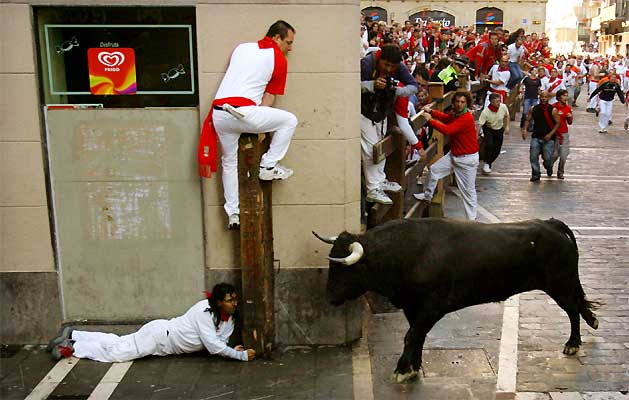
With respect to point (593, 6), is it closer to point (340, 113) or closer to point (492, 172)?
point (492, 172)

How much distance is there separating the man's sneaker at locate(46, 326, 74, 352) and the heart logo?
2.71 metres

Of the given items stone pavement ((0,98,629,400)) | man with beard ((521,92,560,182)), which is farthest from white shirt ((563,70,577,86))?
stone pavement ((0,98,629,400))

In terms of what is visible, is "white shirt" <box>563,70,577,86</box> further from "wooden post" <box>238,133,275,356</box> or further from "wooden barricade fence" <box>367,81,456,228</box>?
"wooden post" <box>238,133,275,356</box>

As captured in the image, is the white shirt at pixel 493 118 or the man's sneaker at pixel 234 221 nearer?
the man's sneaker at pixel 234 221

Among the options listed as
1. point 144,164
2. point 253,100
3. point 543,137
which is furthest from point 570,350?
point 543,137

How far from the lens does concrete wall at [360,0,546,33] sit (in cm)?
5053

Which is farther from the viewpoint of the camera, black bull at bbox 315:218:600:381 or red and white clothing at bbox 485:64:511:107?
red and white clothing at bbox 485:64:511:107

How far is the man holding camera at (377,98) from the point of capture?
313 inches

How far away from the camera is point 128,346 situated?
7.17 metres

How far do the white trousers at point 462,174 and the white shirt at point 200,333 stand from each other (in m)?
4.79

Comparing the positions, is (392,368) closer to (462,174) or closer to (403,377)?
(403,377)

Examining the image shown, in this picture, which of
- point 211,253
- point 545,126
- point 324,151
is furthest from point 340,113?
point 545,126

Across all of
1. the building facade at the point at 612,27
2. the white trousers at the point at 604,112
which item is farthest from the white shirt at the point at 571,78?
the building facade at the point at 612,27

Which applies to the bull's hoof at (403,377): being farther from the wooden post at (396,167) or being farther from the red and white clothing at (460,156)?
the red and white clothing at (460,156)
